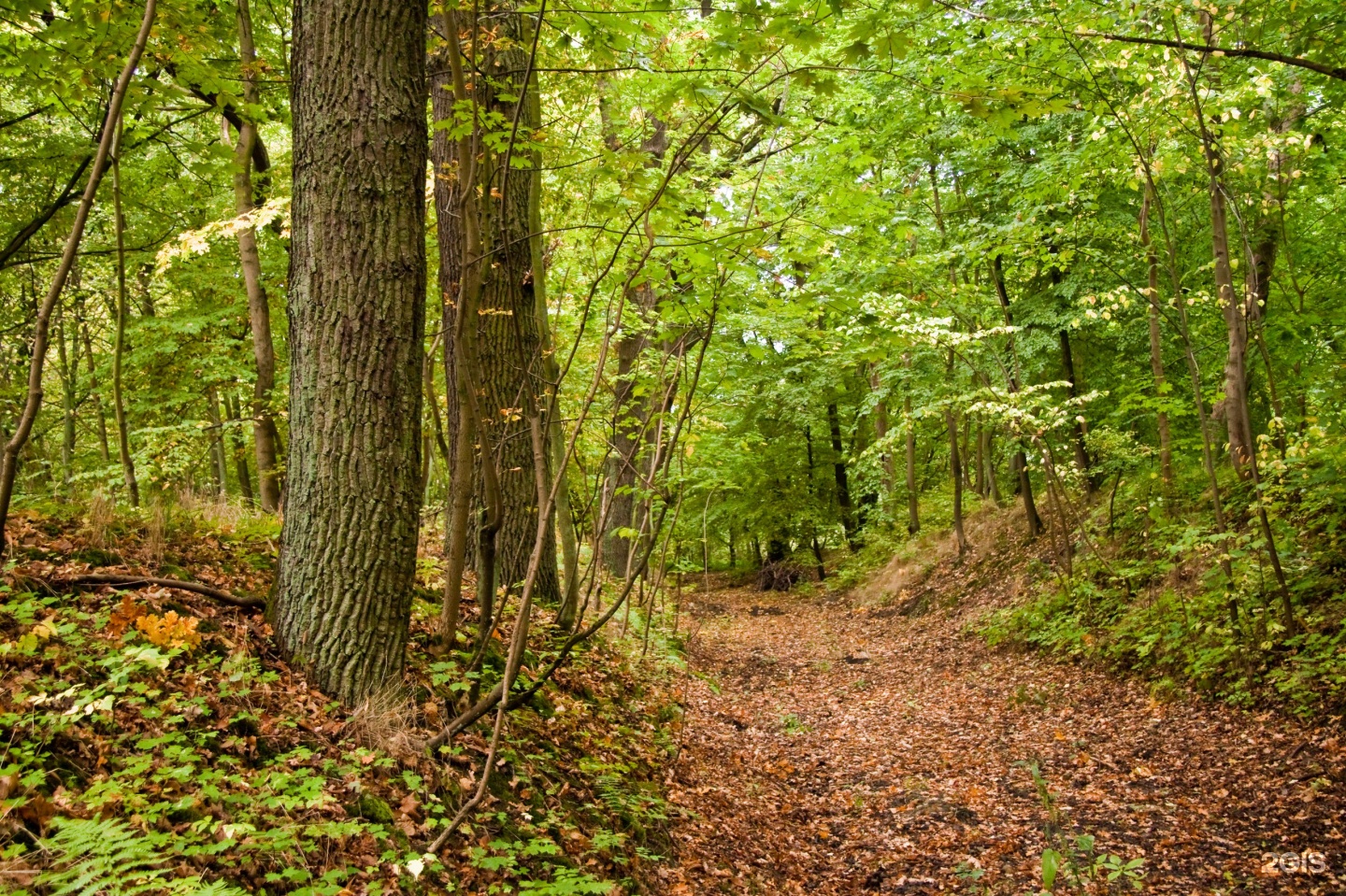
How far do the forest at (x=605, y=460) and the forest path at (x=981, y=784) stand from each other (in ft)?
0.16

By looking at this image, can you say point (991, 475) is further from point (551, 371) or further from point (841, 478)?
point (551, 371)

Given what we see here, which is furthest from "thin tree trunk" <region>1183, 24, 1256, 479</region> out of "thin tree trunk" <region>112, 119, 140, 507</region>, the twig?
"thin tree trunk" <region>112, 119, 140, 507</region>

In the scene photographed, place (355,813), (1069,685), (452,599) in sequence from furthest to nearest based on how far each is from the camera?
(1069,685), (452,599), (355,813)

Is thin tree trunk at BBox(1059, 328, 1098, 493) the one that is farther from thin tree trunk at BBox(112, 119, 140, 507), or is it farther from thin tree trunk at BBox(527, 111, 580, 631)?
thin tree trunk at BBox(112, 119, 140, 507)

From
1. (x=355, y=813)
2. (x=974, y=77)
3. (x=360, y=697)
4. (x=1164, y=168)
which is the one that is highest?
(x=1164, y=168)

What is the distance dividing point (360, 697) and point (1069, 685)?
7726 mm

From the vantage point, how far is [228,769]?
299 cm

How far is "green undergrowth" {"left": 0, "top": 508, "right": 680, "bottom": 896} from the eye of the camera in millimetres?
2443

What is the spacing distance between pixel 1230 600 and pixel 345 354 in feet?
25.2

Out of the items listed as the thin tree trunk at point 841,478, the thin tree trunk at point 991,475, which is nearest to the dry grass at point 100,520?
the thin tree trunk at point 991,475

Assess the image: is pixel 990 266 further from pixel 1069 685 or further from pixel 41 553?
pixel 41 553

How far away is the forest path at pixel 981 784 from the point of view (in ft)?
15.5

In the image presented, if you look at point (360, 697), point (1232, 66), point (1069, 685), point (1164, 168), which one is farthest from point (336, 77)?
point (1069, 685)

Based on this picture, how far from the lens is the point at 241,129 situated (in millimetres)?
7227
